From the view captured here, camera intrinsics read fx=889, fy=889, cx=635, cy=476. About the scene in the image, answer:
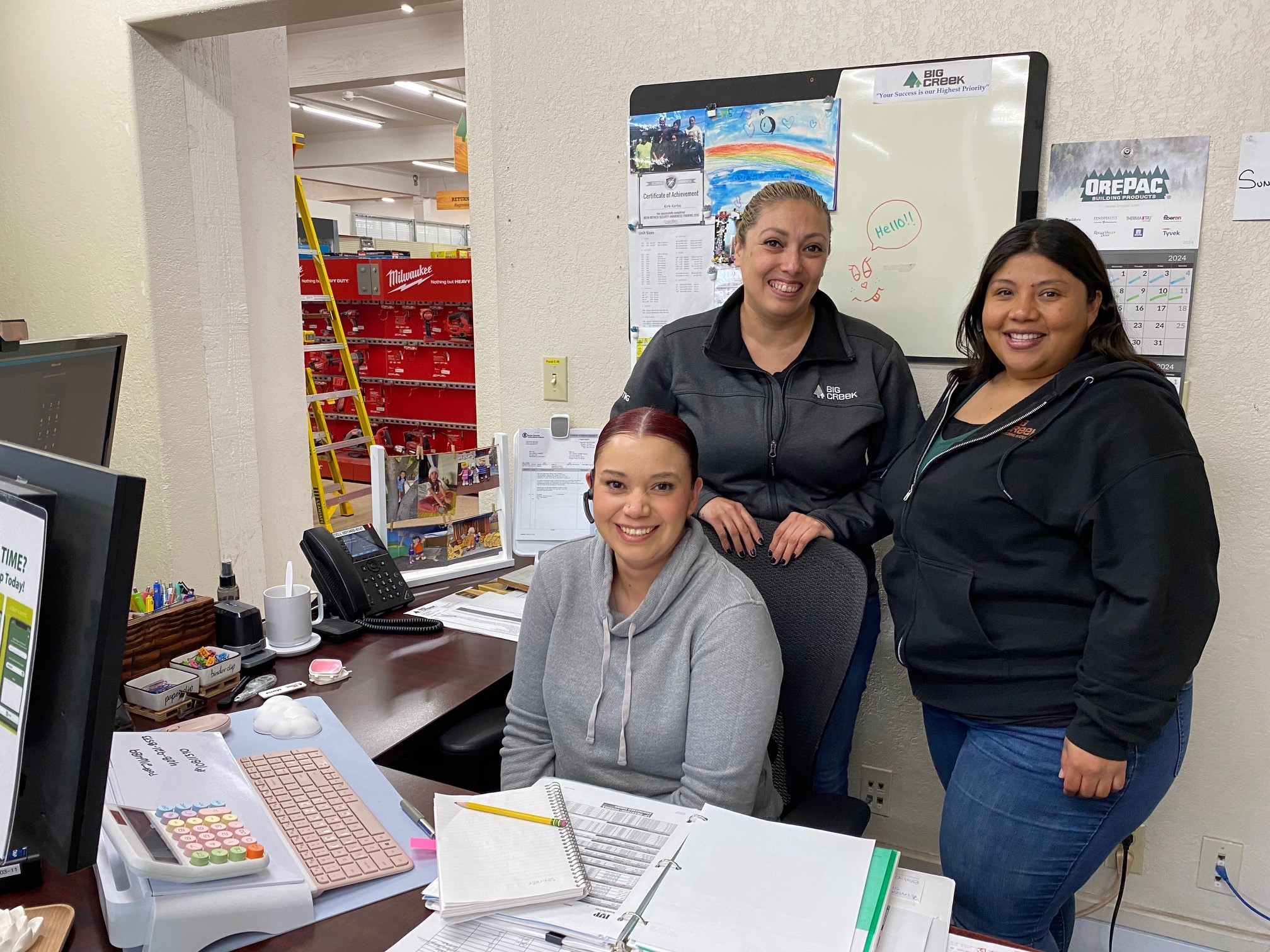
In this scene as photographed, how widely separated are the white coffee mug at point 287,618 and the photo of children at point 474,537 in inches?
20.8

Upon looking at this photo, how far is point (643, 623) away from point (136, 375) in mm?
2553

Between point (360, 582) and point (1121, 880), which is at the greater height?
point (360, 582)

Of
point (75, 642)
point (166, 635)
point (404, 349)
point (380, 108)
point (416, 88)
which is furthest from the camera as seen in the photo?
point (380, 108)

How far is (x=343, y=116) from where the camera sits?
→ 982 cm

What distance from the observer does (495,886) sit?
3.20 ft

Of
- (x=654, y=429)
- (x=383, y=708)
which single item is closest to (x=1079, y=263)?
(x=654, y=429)

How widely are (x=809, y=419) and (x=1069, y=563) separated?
23.3 inches

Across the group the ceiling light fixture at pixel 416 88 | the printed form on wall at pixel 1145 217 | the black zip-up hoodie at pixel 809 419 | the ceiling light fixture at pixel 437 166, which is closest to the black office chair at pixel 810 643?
the black zip-up hoodie at pixel 809 419

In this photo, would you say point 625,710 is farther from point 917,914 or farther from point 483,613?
point 483,613

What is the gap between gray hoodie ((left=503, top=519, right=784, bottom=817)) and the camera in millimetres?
1312

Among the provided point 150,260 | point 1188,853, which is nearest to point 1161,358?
point 1188,853

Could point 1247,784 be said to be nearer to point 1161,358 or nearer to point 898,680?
point 898,680

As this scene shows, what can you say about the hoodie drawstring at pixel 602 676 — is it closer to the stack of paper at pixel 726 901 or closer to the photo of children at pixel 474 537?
the stack of paper at pixel 726 901

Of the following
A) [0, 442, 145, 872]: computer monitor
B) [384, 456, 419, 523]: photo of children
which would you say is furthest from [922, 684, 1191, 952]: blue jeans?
[384, 456, 419, 523]: photo of children
